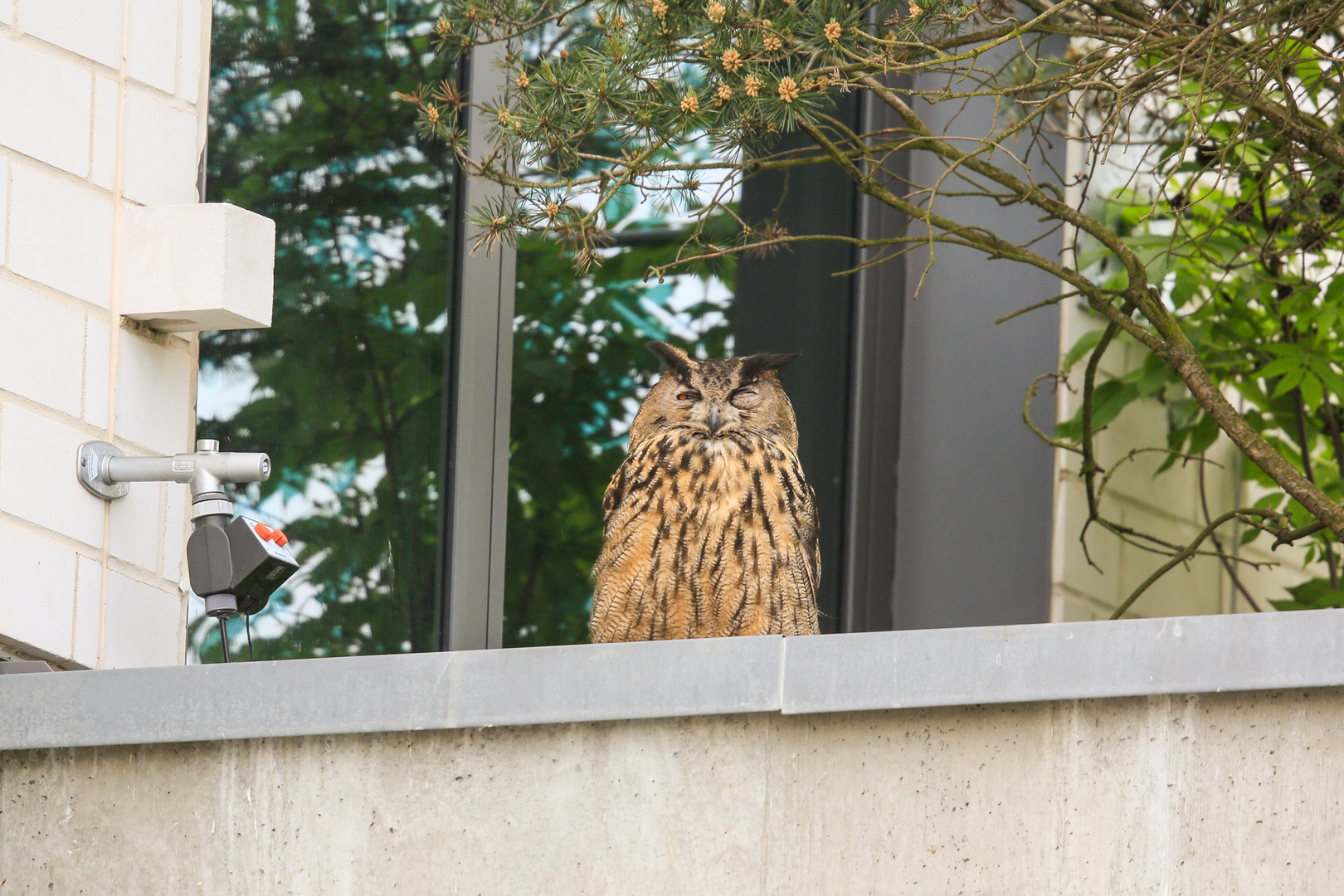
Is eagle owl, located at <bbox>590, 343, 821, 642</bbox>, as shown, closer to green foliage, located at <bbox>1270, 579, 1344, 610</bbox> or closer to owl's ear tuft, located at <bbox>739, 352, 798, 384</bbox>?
owl's ear tuft, located at <bbox>739, 352, 798, 384</bbox>

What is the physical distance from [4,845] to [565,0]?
207 cm

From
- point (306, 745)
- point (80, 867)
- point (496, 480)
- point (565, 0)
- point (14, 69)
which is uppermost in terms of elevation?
point (565, 0)

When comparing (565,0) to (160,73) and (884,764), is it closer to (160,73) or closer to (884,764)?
(160,73)

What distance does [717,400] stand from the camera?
362 centimetres

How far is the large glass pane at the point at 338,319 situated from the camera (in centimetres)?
366

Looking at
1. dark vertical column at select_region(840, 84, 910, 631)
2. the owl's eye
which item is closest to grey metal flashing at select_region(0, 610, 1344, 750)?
the owl's eye

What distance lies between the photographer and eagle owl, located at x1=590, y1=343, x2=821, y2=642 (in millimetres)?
3365

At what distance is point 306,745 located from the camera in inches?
93.4

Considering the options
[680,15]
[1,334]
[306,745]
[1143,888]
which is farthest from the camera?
[680,15]

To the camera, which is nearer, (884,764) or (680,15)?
(884,764)

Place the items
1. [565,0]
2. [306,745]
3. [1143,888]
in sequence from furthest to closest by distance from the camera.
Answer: [565,0] < [306,745] < [1143,888]

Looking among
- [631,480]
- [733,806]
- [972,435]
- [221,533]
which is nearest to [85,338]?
[221,533]

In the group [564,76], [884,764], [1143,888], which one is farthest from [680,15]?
[1143,888]

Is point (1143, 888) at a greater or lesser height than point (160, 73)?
lesser
